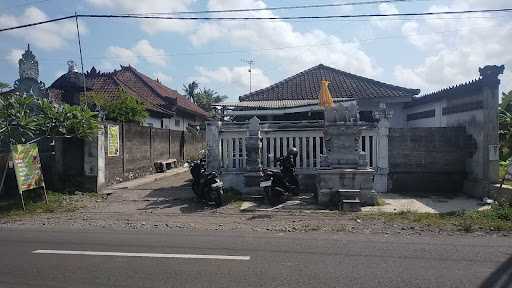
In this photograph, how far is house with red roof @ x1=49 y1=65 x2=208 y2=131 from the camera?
20.2 m

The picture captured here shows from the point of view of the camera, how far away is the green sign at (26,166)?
33.1 feet

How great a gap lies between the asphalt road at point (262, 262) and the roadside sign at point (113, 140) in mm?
6870

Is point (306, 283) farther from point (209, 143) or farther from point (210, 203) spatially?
point (209, 143)

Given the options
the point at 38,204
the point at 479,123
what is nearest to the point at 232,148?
the point at 38,204

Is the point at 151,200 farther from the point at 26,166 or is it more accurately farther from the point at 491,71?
the point at 491,71

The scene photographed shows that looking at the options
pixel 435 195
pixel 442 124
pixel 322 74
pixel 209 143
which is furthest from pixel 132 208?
pixel 322 74

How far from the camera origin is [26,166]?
1045 cm

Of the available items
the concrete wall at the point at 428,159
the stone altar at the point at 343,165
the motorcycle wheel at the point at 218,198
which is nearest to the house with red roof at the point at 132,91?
the motorcycle wheel at the point at 218,198

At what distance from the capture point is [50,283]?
459 cm

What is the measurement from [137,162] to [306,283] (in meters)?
13.2

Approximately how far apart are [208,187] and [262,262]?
17.2 ft

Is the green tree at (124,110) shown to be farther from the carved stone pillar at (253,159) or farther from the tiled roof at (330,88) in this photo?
the carved stone pillar at (253,159)

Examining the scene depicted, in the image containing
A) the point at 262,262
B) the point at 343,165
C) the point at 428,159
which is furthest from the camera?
the point at 428,159

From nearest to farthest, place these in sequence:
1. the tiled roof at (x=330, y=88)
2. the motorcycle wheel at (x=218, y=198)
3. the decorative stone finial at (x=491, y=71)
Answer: the motorcycle wheel at (x=218, y=198) < the decorative stone finial at (x=491, y=71) < the tiled roof at (x=330, y=88)
